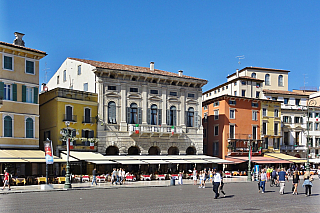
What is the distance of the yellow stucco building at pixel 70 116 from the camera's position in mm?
40562

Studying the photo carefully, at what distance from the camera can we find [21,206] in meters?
17.8

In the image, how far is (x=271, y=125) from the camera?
2277 inches

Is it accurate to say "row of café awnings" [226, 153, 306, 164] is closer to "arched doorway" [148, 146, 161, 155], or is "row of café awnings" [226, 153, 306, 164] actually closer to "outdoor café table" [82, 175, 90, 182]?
"arched doorway" [148, 146, 161, 155]

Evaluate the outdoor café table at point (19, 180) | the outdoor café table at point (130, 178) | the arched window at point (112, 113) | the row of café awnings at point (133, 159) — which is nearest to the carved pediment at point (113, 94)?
the arched window at point (112, 113)

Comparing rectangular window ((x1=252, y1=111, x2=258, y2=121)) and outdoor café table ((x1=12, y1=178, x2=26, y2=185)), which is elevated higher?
rectangular window ((x1=252, y1=111, x2=258, y2=121))

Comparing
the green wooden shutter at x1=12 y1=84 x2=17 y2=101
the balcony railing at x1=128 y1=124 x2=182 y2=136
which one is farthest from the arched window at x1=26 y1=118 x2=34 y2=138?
the balcony railing at x1=128 y1=124 x2=182 y2=136

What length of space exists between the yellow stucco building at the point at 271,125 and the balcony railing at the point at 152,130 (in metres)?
15.6

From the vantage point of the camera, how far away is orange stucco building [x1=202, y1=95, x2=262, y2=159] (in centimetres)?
5375

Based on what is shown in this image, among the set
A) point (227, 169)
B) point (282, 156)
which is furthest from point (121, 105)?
point (282, 156)

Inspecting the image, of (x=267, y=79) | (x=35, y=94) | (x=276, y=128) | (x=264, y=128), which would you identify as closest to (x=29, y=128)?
(x=35, y=94)

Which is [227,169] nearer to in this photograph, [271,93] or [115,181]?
[271,93]

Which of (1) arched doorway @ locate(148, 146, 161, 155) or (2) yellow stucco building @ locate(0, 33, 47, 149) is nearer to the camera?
(2) yellow stucco building @ locate(0, 33, 47, 149)

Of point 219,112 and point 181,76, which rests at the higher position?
point 181,76

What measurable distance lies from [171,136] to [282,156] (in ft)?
57.8
